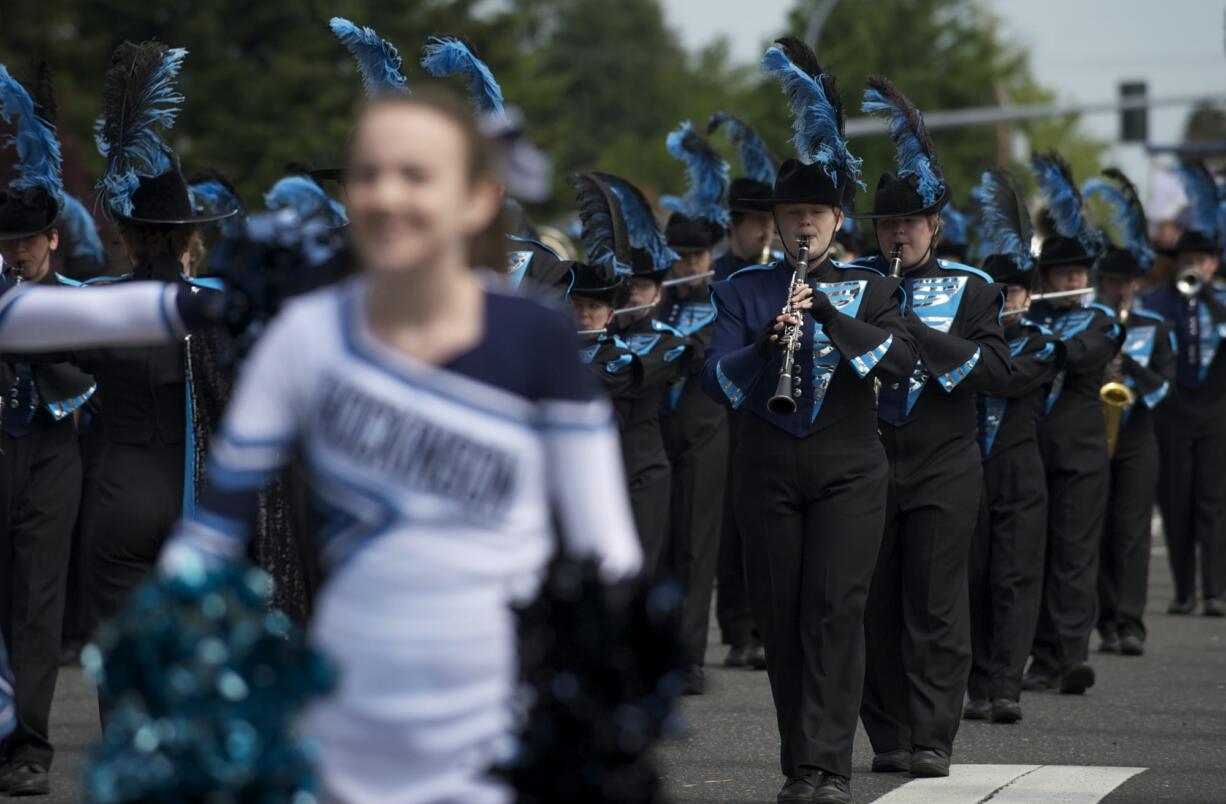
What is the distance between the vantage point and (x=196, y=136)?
1674 inches

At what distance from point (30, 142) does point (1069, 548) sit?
5.69 metres

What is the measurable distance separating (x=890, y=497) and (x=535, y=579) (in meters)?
4.98

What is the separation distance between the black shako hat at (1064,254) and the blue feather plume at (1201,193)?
405cm

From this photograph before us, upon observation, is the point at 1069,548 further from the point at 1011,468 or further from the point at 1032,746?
the point at 1032,746

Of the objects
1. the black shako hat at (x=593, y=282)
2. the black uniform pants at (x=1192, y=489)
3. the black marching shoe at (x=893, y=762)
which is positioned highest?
the black shako hat at (x=593, y=282)

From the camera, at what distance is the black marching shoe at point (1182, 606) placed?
1498cm

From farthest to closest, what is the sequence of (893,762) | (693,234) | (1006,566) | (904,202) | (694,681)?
(693,234) → (694,681) → (1006,566) → (904,202) → (893,762)

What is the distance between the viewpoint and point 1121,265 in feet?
43.4

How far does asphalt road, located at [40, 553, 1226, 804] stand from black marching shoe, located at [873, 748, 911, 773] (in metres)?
0.08

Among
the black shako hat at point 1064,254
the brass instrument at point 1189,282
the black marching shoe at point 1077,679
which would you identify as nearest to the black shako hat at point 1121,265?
the black shako hat at point 1064,254

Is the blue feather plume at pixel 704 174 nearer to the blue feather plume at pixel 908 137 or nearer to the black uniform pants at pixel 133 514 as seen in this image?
the blue feather plume at pixel 908 137

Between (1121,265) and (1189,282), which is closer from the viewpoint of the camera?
(1121,265)

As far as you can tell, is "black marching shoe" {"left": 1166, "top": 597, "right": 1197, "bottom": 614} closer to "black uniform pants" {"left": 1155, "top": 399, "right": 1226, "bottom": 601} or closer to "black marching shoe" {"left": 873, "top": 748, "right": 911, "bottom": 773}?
"black uniform pants" {"left": 1155, "top": 399, "right": 1226, "bottom": 601}

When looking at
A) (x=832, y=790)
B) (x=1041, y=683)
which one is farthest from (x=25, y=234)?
(x=1041, y=683)
